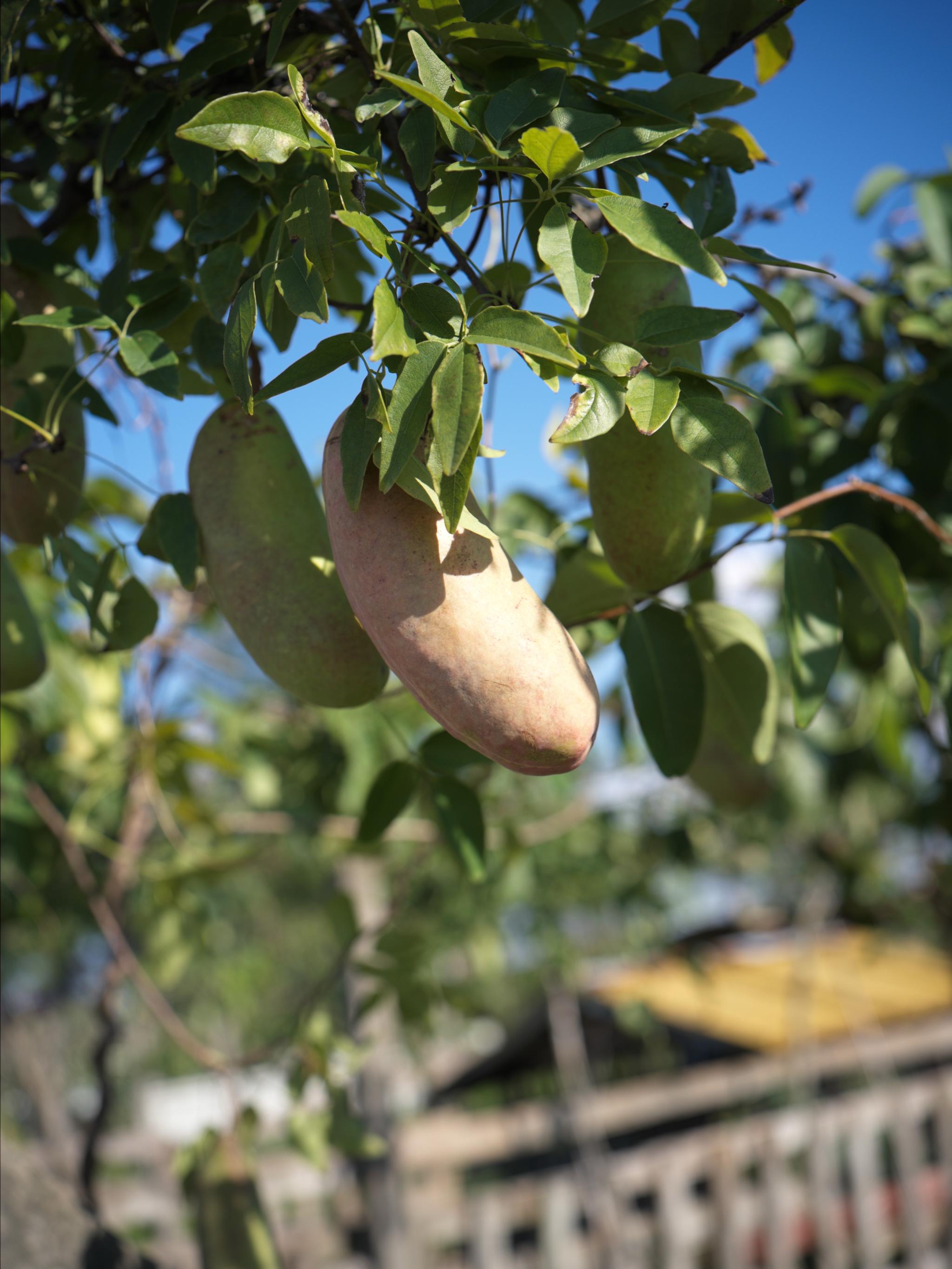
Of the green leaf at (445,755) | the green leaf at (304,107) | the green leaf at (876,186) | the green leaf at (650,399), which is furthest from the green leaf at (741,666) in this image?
the green leaf at (876,186)

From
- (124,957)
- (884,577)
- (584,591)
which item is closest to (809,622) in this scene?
(884,577)

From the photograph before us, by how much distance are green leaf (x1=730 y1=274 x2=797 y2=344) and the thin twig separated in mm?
939

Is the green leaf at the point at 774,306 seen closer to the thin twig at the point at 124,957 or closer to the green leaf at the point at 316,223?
the green leaf at the point at 316,223

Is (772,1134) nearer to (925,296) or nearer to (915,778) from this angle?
(915,778)

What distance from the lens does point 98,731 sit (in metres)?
Answer: 1.66

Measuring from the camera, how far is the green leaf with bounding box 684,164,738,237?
0.57m

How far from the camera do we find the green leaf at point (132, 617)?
0.67m

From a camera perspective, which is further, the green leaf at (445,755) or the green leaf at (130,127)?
the green leaf at (445,755)

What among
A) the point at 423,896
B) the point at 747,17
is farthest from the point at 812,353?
the point at 423,896

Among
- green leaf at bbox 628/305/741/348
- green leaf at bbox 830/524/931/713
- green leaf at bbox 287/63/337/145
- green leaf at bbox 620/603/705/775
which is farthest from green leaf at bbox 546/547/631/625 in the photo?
green leaf at bbox 287/63/337/145

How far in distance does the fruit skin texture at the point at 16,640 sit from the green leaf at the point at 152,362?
0.21 m

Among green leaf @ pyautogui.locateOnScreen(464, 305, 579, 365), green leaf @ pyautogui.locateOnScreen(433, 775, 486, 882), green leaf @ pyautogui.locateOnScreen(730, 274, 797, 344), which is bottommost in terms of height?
green leaf @ pyautogui.locateOnScreen(433, 775, 486, 882)

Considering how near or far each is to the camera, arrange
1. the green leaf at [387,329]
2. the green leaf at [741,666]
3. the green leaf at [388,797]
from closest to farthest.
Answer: the green leaf at [387,329], the green leaf at [741,666], the green leaf at [388,797]

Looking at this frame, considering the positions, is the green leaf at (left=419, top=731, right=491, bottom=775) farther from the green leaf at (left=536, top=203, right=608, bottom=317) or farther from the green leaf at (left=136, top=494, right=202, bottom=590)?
the green leaf at (left=536, top=203, right=608, bottom=317)
